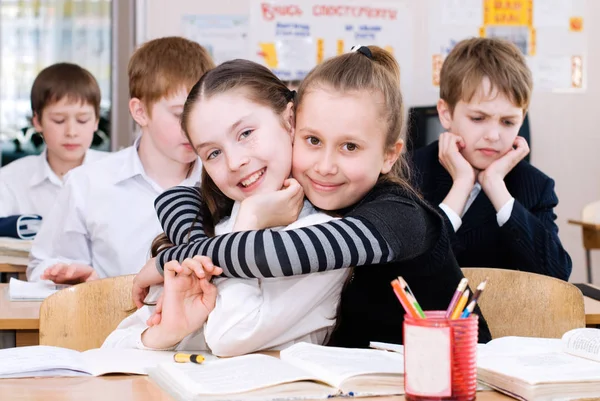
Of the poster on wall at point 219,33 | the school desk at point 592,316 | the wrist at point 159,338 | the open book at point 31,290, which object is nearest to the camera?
the wrist at point 159,338

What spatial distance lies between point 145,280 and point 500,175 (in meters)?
1.34

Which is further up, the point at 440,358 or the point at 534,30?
the point at 534,30

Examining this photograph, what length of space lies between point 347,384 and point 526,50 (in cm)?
493

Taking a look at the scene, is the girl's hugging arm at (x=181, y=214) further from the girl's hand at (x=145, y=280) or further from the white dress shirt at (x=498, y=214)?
the white dress shirt at (x=498, y=214)

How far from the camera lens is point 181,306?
1562 mm

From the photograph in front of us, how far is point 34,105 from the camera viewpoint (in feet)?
13.8

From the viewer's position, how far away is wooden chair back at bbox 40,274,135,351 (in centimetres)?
191

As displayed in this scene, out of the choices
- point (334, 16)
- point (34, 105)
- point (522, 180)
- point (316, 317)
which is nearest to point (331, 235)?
point (316, 317)

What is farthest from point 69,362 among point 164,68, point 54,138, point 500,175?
point 54,138

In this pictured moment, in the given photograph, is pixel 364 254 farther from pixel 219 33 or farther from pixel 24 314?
pixel 219 33

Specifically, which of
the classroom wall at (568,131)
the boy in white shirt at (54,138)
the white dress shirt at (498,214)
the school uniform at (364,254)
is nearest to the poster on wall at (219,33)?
the classroom wall at (568,131)

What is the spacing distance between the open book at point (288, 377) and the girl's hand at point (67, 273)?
1147 millimetres

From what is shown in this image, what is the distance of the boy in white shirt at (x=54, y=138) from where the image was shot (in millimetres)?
4066

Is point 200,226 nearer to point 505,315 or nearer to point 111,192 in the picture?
point 505,315
